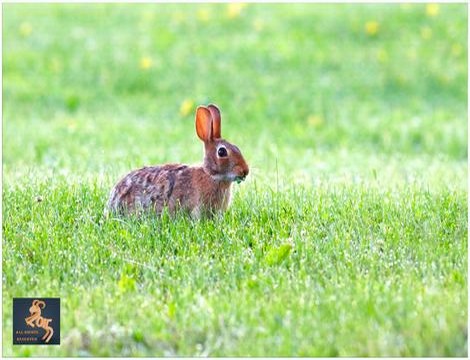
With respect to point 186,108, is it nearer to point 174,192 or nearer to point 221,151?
point 174,192

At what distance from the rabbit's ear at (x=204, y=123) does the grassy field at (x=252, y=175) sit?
591mm

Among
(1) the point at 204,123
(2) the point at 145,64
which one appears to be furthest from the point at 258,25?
(1) the point at 204,123

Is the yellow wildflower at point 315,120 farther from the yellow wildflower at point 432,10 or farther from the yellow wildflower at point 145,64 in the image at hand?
the yellow wildflower at point 432,10

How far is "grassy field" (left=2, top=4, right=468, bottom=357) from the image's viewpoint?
512cm

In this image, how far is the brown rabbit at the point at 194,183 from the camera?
21.2ft

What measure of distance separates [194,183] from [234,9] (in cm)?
1167

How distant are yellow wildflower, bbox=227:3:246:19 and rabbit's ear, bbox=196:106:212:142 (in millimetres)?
11386

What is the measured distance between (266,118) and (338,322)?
936 cm

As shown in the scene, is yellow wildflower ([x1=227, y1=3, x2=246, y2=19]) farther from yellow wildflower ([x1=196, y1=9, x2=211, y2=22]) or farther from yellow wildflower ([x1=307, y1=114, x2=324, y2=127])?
yellow wildflower ([x1=307, y1=114, x2=324, y2=127])

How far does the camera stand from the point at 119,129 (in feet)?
42.5

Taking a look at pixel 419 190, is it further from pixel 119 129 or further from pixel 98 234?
pixel 119 129

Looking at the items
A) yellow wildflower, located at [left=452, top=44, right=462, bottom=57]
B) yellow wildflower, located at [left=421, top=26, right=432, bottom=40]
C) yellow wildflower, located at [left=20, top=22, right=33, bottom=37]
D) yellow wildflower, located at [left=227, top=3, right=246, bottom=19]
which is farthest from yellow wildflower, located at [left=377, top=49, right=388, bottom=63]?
yellow wildflower, located at [left=20, top=22, right=33, bottom=37]

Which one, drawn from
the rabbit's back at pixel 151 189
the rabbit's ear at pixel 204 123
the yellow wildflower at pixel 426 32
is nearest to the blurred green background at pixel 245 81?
the yellow wildflower at pixel 426 32

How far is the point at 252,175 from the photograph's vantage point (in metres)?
8.77
